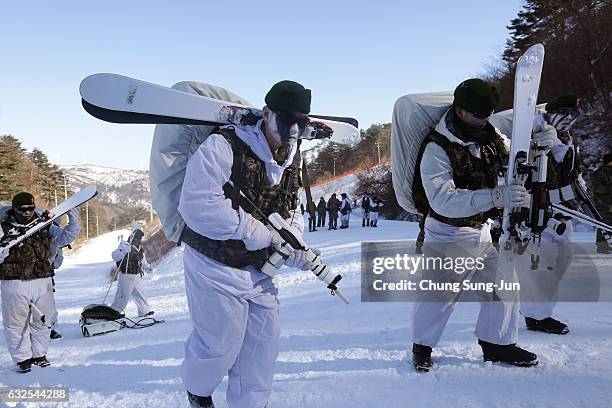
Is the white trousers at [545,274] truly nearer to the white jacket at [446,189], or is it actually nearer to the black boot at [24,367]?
the white jacket at [446,189]

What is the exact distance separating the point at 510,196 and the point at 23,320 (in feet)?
18.6

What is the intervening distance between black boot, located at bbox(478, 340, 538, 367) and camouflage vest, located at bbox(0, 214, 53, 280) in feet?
17.2

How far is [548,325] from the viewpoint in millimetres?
4254

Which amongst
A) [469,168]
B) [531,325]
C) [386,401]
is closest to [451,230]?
[469,168]

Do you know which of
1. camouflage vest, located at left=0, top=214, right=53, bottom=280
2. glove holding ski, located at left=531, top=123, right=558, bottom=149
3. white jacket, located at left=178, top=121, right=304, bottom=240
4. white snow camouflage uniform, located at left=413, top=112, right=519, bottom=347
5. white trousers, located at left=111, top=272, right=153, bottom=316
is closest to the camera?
white jacket, located at left=178, top=121, right=304, bottom=240

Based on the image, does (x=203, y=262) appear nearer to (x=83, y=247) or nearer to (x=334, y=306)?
(x=334, y=306)

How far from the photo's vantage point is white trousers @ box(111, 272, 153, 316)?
9000 millimetres

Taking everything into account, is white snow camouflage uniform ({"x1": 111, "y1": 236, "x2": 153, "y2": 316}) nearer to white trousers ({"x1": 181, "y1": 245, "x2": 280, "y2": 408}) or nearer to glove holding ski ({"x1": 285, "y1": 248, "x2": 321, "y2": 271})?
white trousers ({"x1": 181, "y1": 245, "x2": 280, "y2": 408})

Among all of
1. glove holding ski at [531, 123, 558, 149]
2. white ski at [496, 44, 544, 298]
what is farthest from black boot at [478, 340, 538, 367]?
glove holding ski at [531, 123, 558, 149]

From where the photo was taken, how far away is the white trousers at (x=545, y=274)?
4328 mm

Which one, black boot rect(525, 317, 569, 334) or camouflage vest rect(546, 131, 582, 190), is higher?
camouflage vest rect(546, 131, 582, 190)

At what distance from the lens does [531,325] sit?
442 centimetres

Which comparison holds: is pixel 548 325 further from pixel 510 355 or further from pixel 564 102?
pixel 564 102

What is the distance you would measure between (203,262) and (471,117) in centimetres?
228
